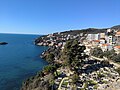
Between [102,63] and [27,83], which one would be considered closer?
[27,83]

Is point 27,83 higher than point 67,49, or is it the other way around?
point 67,49

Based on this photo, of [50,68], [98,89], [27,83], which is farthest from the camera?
[50,68]

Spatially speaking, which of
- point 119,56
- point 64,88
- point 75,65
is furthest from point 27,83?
point 119,56

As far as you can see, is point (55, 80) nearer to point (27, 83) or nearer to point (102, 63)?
point (27, 83)

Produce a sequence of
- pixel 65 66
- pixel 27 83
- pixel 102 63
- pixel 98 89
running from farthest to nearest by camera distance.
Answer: pixel 102 63
pixel 65 66
pixel 27 83
pixel 98 89

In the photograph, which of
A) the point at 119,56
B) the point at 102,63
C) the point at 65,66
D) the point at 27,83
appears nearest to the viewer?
the point at 27,83

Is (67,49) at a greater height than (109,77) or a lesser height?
greater

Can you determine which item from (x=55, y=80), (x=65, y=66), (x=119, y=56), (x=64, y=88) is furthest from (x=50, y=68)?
(x=119, y=56)

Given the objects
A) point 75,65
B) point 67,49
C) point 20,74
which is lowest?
point 20,74

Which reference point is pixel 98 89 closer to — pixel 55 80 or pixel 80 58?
pixel 55 80
